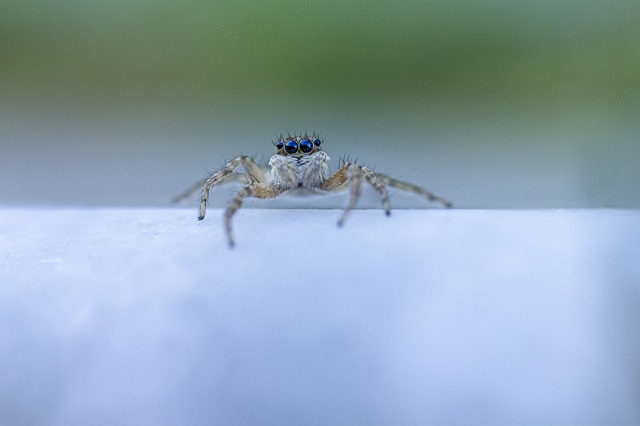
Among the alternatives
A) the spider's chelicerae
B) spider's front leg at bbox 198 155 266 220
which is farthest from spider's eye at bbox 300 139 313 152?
spider's front leg at bbox 198 155 266 220

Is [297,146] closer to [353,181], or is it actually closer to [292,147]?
[292,147]

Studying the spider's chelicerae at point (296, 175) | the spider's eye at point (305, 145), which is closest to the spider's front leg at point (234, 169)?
the spider's chelicerae at point (296, 175)

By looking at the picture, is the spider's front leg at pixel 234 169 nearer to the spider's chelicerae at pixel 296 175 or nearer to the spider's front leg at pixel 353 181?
the spider's chelicerae at pixel 296 175

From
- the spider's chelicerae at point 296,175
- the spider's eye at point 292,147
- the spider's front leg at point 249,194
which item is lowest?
the spider's front leg at point 249,194

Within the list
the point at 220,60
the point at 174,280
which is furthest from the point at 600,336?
the point at 220,60

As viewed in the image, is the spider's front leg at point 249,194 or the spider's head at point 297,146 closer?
the spider's front leg at point 249,194

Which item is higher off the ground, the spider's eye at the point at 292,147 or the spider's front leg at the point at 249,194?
the spider's eye at the point at 292,147

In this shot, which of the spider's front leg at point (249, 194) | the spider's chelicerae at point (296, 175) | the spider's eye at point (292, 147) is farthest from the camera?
the spider's eye at point (292, 147)
